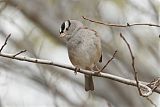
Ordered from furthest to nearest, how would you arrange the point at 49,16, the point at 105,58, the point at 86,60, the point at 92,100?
the point at 49,16, the point at 105,58, the point at 92,100, the point at 86,60

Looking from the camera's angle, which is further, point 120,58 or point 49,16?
point 49,16

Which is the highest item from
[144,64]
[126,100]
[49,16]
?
[49,16]

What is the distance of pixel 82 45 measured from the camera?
4.25 meters

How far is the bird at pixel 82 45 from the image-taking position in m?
4.21

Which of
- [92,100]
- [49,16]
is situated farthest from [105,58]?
[49,16]

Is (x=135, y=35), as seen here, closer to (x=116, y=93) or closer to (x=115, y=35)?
(x=115, y=35)

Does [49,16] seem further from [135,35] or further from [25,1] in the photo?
[135,35]

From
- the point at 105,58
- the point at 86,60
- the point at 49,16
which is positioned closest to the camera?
the point at 86,60

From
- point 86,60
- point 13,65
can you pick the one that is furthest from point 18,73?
point 86,60

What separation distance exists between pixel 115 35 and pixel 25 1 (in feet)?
4.02

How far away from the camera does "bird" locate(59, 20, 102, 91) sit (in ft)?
13.8

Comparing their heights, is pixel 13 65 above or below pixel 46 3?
below

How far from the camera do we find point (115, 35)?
5562 millimetres

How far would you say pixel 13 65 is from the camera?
20.2 ft
